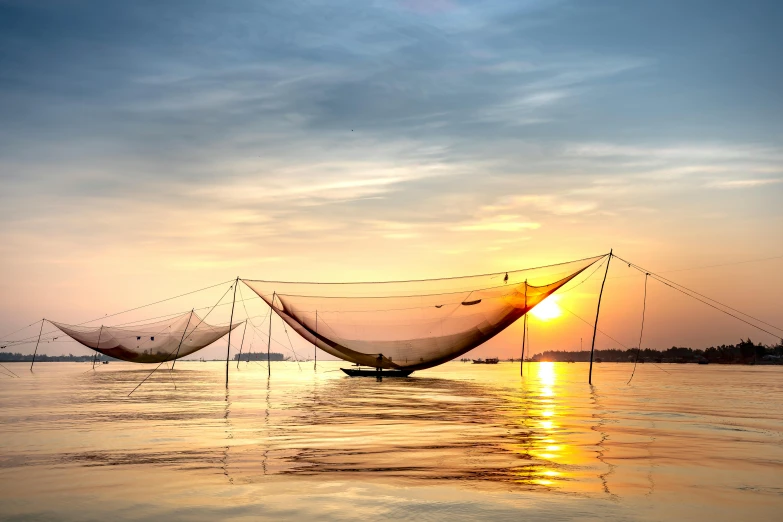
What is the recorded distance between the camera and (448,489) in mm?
7848

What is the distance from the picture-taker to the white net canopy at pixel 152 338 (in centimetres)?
5488

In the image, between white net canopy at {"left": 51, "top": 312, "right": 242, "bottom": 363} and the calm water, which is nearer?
the calm water

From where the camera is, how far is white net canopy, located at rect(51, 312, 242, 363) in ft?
180

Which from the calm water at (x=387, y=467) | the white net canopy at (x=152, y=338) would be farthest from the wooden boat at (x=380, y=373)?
the calm water at (x=387, y=467)

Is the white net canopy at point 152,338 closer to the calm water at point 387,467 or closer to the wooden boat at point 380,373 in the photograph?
the wooden boat at point 380,373

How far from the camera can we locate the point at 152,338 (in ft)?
197

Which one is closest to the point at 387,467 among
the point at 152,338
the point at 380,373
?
the point at 380,373

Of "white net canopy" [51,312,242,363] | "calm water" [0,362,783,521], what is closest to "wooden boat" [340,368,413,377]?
"white net canopy" [51,312,242,363]

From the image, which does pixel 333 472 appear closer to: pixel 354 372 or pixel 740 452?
pixel 740 452

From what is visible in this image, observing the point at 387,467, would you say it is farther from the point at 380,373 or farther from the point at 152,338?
the point at 152,338

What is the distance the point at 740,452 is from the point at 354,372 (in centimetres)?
4092

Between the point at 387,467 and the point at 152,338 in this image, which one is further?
the point at 152,338

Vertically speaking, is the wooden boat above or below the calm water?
below

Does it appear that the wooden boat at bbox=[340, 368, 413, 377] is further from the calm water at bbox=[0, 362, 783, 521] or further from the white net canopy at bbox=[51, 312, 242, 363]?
the calm water at bbox=[0, 362, 783, 521]
